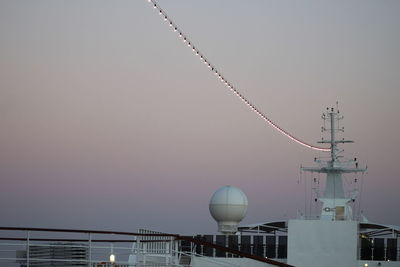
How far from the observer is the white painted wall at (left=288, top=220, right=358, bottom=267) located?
36438mm

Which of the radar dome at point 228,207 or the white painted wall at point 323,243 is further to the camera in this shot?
the radar dome at point 228,207

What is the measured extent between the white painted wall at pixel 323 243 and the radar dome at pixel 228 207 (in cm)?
787

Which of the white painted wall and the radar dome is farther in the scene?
the radar dome

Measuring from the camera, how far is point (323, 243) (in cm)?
3666

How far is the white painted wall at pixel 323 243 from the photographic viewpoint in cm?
3644

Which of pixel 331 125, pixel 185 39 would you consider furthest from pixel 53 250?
pixel 331 125

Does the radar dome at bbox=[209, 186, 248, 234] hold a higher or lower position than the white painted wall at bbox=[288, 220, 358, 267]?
higher

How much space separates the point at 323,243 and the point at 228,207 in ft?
29.5

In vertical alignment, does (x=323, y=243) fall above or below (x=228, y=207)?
below

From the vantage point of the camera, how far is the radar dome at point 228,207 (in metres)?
44.7

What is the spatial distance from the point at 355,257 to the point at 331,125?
10292mm

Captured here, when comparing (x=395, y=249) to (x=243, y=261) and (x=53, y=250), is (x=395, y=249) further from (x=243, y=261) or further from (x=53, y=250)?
(x=53, y=250)

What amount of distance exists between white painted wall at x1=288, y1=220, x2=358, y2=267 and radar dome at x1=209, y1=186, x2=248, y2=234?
25.8ft

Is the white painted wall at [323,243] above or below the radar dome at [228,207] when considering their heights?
below
